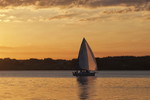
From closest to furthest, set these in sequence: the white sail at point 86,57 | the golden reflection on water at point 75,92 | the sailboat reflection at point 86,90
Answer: the golden reflection on water at point 75,92
the sailboat reflection at point 86,90
the white sail at point 86,57

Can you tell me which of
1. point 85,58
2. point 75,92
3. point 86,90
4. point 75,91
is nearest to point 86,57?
point 85,58

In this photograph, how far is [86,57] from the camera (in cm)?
13075

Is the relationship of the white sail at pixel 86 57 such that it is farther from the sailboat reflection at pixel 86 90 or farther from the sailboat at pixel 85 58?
the sailboat reflection at pixel 86 90

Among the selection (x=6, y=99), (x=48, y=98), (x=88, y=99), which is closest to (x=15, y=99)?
(x=6, y=99)

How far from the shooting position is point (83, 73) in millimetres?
136250

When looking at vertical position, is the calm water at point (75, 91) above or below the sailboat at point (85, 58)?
below

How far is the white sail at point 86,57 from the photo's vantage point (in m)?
128

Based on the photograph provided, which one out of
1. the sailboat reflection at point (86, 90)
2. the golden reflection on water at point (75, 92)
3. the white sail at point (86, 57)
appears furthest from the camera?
the white sail at point (86, 57)

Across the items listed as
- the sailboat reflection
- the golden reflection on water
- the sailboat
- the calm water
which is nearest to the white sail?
the sailboat

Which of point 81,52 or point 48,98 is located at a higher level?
point 81,52

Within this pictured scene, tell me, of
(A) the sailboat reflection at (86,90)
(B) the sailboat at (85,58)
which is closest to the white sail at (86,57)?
(B) the sailboat at (85,58)

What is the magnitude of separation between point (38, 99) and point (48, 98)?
2.46m

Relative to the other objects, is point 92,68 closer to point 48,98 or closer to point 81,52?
point 81,52

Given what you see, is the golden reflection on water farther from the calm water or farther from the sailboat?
the sailboat
